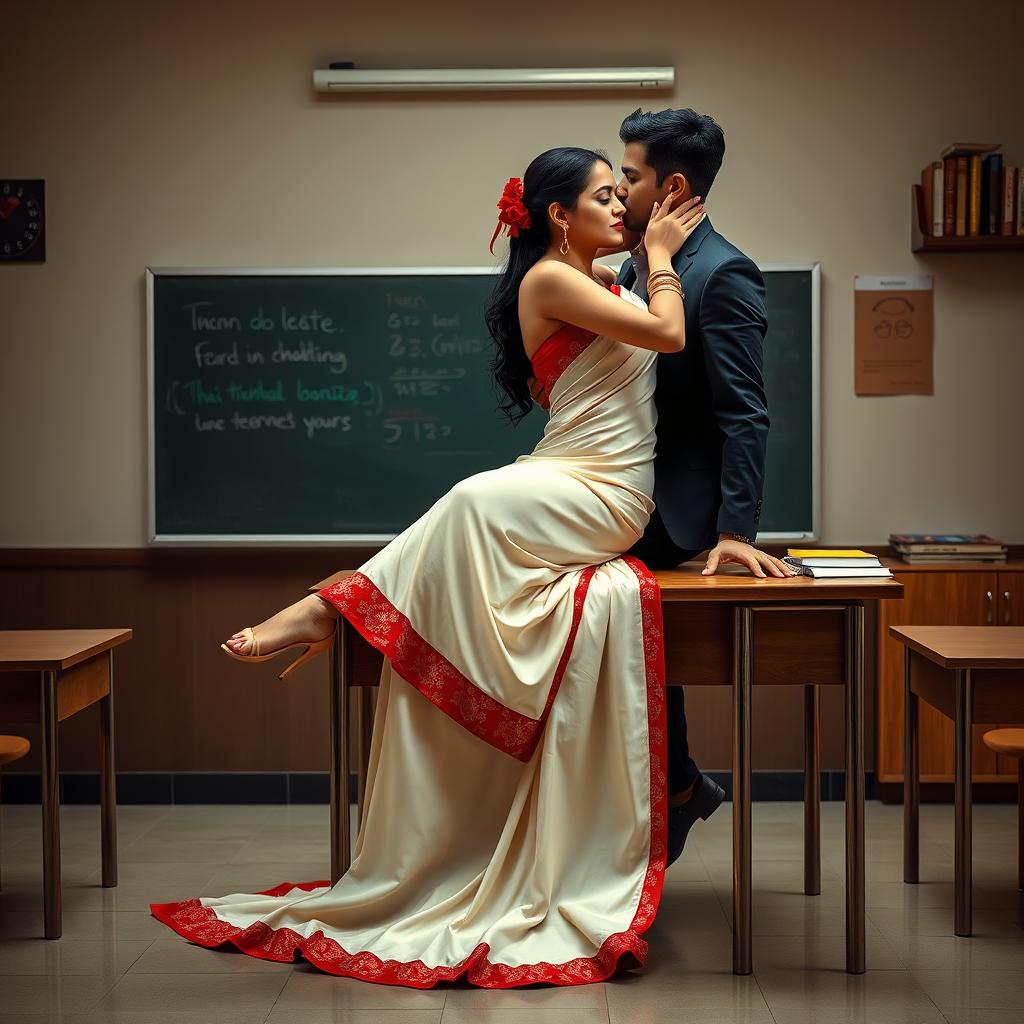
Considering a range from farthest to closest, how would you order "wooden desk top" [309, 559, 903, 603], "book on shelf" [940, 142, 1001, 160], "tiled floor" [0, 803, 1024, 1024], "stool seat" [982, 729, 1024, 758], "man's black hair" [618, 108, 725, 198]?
"book on shelf" [940, 142, 1001, 160] < "stool seat" [982, 729, 1024, 758] < "man's black hair" [618, 108, 725, 198] < "wooden desk top" [309, 559, 903, 603] < "tiled floor" [0, 803, 1024, 1024]

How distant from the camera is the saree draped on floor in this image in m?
2.50

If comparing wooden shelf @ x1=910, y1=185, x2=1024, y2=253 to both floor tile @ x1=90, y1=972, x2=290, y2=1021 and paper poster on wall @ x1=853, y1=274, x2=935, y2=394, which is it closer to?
paper poster on wall @ x1=853, y1=274, x2=935, y2=394

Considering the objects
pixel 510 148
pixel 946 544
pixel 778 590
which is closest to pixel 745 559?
pixel 778 590

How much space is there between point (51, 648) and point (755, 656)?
5.54 feet

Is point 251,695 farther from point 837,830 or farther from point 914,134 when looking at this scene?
point 914,134

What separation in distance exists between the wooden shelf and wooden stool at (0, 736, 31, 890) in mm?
3244

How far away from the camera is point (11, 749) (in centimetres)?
302

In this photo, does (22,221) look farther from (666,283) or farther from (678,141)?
(666,283)

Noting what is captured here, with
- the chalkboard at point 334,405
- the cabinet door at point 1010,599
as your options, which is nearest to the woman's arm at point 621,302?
the chalkboard at point 334,405

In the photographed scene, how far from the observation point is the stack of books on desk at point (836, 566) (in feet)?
8.53

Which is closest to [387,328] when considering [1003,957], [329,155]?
[329,155]

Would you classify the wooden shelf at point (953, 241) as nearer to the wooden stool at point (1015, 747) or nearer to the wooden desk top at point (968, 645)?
the wooden desk top at point (968, 645)

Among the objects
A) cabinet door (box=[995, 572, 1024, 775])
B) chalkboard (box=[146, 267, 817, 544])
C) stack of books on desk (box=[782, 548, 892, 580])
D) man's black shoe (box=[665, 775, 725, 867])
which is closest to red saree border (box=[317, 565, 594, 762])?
stack of books on desk (box=[782, 548, 892, 580])

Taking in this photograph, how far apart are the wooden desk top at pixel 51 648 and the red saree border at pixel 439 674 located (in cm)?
73
